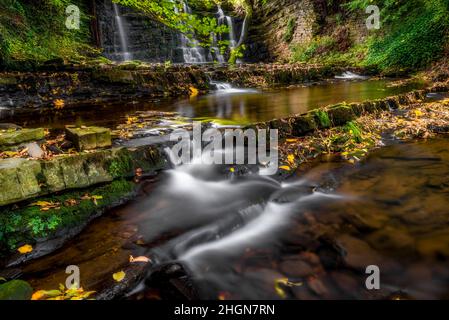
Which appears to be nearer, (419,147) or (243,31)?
(419,147)

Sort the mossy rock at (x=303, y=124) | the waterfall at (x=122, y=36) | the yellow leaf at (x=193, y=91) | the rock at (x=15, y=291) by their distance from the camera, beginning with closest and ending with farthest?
the rock at (x=15, y=291)
the mossy rock at (x=303, y=124)
the yellow leaf at (x=193, y=91)
the waterfall at (x=122, y=36)

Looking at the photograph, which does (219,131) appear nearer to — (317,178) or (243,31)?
(317,178)

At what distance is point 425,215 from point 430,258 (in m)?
0.71

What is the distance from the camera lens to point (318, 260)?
2.37 meters

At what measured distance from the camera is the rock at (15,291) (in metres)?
1.71

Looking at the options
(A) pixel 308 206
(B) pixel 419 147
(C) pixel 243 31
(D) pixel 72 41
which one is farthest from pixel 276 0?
(A) pixel 308 206

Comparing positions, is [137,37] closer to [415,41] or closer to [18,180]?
[415,41]

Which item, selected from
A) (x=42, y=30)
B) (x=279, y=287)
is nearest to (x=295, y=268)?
(x=279, y=287)

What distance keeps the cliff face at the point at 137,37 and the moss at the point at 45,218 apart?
1348 centimetres

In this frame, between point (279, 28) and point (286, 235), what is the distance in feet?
68.9

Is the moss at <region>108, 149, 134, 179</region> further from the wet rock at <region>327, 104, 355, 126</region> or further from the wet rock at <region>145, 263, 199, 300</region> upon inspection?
the wet rock at <region>327, 104, 355, 126</region>

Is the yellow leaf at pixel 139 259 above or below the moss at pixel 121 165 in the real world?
below

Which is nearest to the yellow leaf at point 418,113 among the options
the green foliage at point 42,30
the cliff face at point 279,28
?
the green foliage at point 42,30

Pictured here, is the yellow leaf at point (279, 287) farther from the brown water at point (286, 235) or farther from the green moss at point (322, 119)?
the green moss at point (322, 119)
